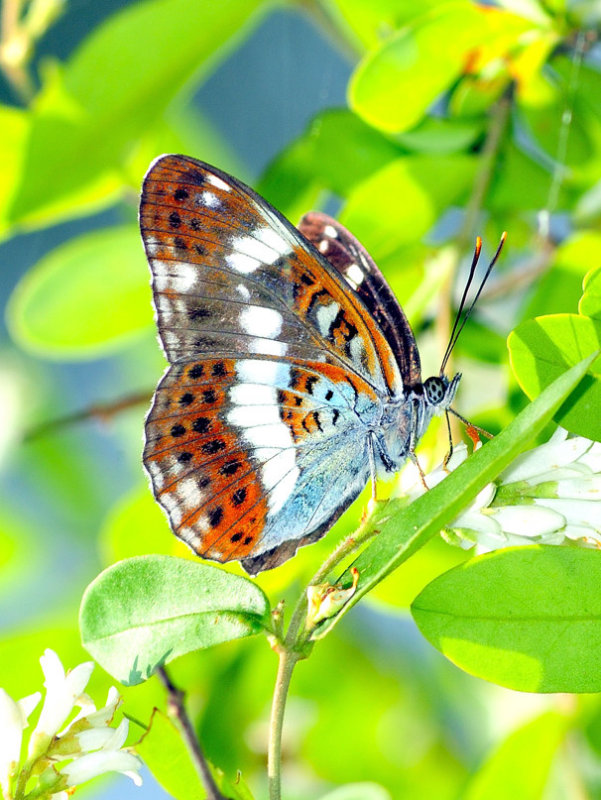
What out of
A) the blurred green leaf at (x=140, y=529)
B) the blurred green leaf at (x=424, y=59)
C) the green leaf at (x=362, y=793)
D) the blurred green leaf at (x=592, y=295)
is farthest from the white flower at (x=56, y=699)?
the blurred green leaf at (x=424, y=59)

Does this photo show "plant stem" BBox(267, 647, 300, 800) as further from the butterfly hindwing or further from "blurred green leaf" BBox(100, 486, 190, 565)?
"blurred green leaf" BBox(100, 486, 190, 565)

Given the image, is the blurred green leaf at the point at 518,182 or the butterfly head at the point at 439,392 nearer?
the butterfly head at the point at 439,392

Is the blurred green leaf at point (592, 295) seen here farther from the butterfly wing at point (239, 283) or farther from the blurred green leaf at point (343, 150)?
the blurred green leaf at point (343, 150)

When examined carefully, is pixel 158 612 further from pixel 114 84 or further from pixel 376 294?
pixel 114 84

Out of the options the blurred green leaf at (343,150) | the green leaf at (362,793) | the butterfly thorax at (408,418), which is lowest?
the green leaf at (362,793)

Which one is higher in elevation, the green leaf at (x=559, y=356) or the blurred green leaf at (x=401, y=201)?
the blurred green leaf at (x=401, y=201)

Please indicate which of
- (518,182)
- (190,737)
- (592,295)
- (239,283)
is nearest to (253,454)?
(239,283)
